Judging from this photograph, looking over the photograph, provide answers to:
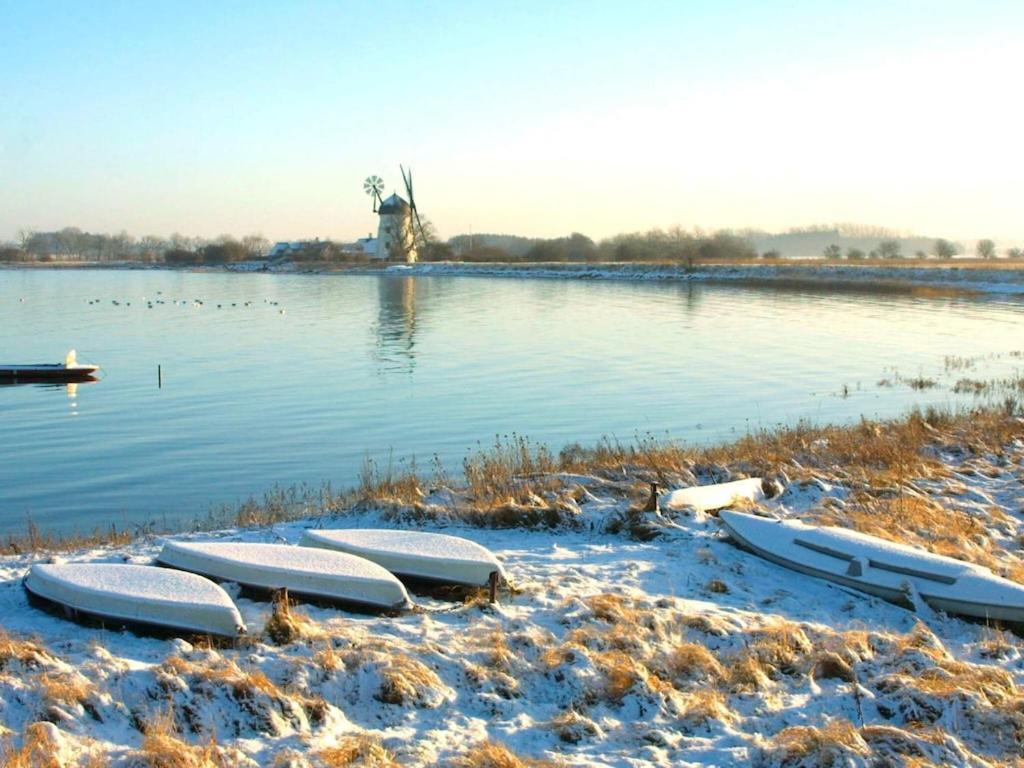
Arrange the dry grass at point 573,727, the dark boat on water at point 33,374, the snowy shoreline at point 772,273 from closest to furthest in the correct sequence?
the dry grass at point 573,727, the dark boat on water at point 33,374, the snowy shoreline at point 772,273

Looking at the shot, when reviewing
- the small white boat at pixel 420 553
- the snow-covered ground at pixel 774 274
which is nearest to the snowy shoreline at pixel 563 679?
the small white boat at pixel 420 553

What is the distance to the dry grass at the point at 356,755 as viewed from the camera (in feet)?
16.5

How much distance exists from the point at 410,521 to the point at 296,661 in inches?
177

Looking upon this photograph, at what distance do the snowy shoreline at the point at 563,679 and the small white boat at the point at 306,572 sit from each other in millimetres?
168

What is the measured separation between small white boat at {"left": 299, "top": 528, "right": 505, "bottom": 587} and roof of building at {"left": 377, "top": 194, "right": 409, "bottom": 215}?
11954 cm

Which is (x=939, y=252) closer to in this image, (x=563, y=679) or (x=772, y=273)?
(x=772, y=273)

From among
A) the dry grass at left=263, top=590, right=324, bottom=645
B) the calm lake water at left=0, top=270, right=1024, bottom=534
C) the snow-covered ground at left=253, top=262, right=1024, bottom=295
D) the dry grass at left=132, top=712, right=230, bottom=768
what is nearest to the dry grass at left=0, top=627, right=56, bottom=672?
the dry grass at left=132, top=712, right=230, bottom=768

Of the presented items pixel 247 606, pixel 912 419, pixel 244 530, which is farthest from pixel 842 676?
pixel 912 419

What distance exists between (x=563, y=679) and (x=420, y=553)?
2231 millimetres

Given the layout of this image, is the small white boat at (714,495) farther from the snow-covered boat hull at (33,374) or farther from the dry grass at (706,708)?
the snow-covered boat hull at (33,374)

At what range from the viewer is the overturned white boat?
7.63 m

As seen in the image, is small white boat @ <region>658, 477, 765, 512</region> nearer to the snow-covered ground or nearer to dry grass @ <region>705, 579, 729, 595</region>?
dry grass @ <region>705, 579, 729, 595</region>

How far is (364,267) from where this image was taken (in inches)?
4569

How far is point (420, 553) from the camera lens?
316 inches
